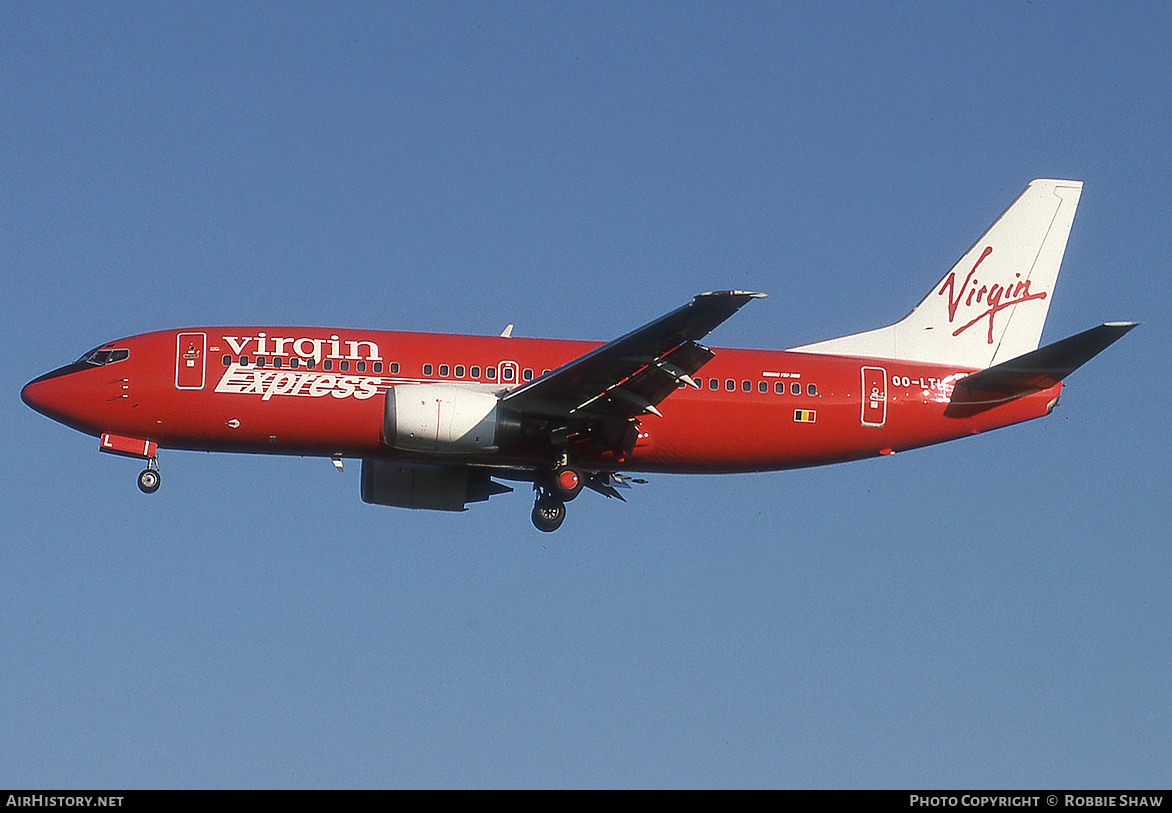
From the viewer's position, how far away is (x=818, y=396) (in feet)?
128

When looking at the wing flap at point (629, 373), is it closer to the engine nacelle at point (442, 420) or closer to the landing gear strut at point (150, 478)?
the engine nacelle at point (442, 420)

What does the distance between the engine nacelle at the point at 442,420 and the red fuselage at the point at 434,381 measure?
690mm

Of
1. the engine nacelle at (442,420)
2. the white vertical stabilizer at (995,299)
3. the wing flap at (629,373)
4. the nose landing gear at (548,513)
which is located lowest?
the nose landing gear at (548,513)

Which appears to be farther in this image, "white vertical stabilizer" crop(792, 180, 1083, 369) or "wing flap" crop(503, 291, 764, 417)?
"white vertical stabilizer" crop(792, 180, 1083, 369)

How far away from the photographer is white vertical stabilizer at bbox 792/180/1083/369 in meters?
41.4

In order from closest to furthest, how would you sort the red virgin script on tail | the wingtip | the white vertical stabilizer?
the wingtip < the white vertical stabilizer < the red virgin script on tail

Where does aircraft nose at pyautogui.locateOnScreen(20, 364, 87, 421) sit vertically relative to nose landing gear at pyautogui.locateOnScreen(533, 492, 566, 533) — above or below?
above

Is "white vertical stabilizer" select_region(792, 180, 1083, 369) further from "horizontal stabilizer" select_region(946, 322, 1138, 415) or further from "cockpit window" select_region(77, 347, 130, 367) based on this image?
"cockpit window" select_region(77, 347, 130, 367)

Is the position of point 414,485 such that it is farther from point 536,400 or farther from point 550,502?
point 536,400

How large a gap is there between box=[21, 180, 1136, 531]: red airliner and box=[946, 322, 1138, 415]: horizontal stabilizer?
2.0 inches

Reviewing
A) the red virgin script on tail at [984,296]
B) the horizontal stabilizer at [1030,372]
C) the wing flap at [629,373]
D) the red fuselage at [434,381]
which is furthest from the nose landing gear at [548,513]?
the red virgin script on tail at [984,296]

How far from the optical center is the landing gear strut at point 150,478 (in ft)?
123

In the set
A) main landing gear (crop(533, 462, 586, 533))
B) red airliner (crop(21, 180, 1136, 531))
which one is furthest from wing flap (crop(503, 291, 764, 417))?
main landing gear (crop(533, 462, 586, 533))

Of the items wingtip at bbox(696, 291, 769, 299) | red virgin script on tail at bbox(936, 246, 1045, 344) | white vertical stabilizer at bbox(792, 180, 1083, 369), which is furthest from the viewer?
red virgin script on tail at bbox(936, 246, 1045, 344)
